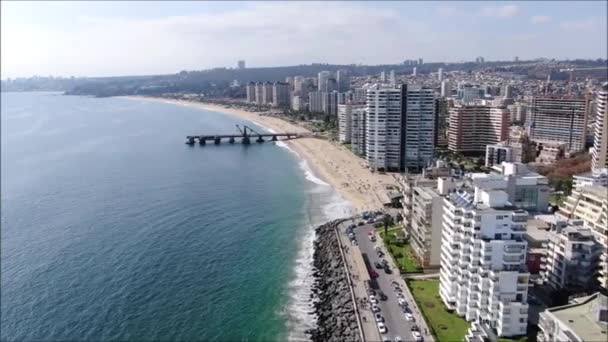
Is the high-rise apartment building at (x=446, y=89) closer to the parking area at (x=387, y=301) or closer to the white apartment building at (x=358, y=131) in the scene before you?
the white apartment building at (x=358, y=131)

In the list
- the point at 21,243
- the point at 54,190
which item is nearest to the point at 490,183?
the point at 21,243

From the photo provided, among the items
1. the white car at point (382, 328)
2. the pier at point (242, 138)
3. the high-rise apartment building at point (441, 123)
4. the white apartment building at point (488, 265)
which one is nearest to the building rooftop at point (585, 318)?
the white apartment building at point (488, 265)

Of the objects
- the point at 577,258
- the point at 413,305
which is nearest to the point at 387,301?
the point at 413,305

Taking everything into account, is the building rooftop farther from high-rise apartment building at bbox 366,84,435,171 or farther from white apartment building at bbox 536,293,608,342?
high-rise apartment building at bbox 366,84,435,171

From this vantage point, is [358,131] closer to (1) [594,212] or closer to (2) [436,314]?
(1) [594,212]

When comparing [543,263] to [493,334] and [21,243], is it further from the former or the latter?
[21,243]

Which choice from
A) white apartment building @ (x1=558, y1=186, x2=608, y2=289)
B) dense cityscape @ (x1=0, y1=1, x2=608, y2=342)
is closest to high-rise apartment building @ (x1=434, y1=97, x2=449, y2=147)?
dense cityscape @ (x1=0, y1=1, x2=608, y2=342)
